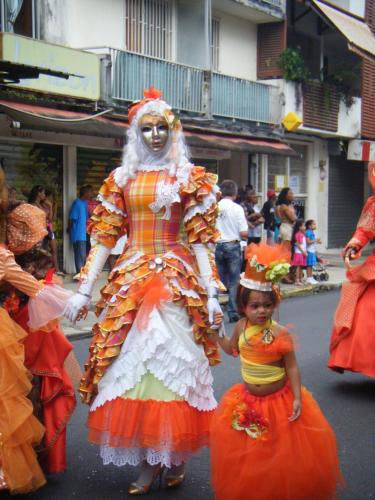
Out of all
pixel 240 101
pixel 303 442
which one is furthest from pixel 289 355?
pixel 240 101

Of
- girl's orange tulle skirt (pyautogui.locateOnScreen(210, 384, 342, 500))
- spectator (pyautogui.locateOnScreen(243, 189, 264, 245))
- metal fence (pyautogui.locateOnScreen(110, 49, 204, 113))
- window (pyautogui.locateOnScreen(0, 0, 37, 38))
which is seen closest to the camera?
girl's orange tulle skirt (pyautogui.locateOnScreen(210, 384, 342, 500))

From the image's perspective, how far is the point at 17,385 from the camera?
12.9 feet

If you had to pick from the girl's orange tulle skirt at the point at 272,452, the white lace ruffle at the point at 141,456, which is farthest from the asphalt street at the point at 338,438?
the white lace ruffle at the point at 141,456

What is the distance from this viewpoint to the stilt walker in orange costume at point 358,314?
635cm

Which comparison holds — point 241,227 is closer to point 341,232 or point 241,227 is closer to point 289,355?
point 289,355

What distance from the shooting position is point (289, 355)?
389 centimetres

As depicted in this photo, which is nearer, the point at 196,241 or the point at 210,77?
the point at 196,241

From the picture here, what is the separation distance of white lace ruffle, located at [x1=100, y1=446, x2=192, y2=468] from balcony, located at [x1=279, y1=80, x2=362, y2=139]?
687 inches

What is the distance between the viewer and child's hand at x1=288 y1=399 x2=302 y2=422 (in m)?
3.75

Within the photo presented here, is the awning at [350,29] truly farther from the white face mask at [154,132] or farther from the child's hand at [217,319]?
the child's hand at [217,319]

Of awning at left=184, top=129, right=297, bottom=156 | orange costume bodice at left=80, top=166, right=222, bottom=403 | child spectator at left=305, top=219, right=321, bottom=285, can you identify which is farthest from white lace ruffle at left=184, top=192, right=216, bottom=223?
awning at left=184, top=129, right=297, bottom=156

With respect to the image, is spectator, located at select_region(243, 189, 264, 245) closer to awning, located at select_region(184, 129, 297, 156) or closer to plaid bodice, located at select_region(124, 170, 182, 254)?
awning, located at select_region(184, 129, 297, 156)

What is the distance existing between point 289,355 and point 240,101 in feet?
52.6

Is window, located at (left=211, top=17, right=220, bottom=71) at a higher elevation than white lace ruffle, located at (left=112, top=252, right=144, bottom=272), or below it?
higher
